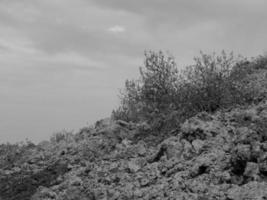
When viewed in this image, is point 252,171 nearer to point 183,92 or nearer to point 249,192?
point 249,192

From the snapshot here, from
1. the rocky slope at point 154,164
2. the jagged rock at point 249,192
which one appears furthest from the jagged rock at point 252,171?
the jagged rock at point 249,192

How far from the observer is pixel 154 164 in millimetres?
10703

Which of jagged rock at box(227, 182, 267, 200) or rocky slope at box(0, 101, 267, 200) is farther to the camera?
rocky slope at box(0, 101, 267, 200)

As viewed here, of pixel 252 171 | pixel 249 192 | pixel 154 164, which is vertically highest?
pixel 154 164

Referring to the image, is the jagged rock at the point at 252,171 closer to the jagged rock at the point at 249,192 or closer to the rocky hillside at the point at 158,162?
the rocky hillside at the point at 158,162

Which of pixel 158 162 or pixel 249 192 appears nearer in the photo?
pixel 249 192

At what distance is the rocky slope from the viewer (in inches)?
337

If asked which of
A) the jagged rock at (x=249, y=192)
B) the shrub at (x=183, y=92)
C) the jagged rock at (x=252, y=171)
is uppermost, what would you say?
the shrub at (x=183, y=92)

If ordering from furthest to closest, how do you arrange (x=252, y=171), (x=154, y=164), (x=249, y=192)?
(x=154, y=164), (x=252, y=171), (x=249, y=192)

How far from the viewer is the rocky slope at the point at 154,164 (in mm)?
8570

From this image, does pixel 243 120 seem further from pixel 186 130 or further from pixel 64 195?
pixel 64 195

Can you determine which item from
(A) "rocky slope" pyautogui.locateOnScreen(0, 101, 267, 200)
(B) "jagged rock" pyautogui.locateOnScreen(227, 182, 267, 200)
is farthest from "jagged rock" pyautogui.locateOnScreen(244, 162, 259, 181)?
(B) "jagged rock" pyautogui.locateOnScreen(227, 182, 267, 200)

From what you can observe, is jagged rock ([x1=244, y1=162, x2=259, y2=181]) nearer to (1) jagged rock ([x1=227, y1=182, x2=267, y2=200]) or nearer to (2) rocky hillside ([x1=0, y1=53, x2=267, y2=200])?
(2) rocky hillside ([x1=0, y1=53, x2=267, y2=200])

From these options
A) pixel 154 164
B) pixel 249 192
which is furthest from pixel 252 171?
pixel 154 164
